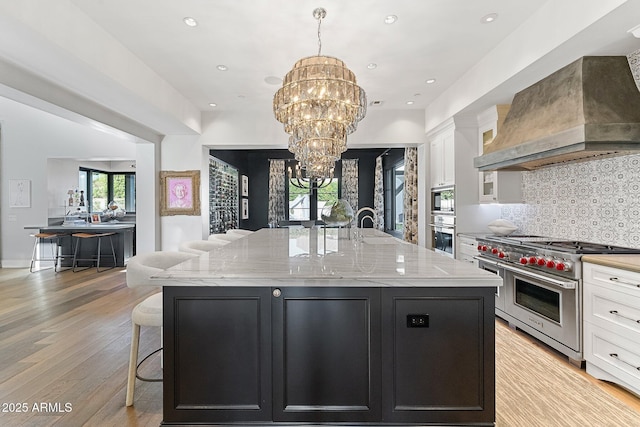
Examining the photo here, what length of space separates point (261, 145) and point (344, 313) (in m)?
4.85

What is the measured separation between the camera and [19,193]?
703 centimetres

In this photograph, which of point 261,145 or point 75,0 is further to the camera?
point 261,145

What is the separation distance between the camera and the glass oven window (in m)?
2.84

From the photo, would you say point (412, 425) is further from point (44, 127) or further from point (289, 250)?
point (44, 127)

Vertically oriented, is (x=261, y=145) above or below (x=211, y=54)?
below

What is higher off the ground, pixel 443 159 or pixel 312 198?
pixel 443 159

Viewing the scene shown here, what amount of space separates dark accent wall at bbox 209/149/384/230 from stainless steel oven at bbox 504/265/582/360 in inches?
254

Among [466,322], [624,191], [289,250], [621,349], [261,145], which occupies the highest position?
[261,145]

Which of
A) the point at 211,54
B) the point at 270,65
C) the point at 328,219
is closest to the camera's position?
the point at 328,219

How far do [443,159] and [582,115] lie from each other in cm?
269

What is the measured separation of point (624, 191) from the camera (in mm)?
2867

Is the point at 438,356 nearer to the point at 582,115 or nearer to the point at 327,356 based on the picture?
the point at 327,356

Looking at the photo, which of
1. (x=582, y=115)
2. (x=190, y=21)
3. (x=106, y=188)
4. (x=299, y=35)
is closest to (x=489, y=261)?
(x=582, y=115)

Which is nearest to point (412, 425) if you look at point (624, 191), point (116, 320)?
point (624, 191)
